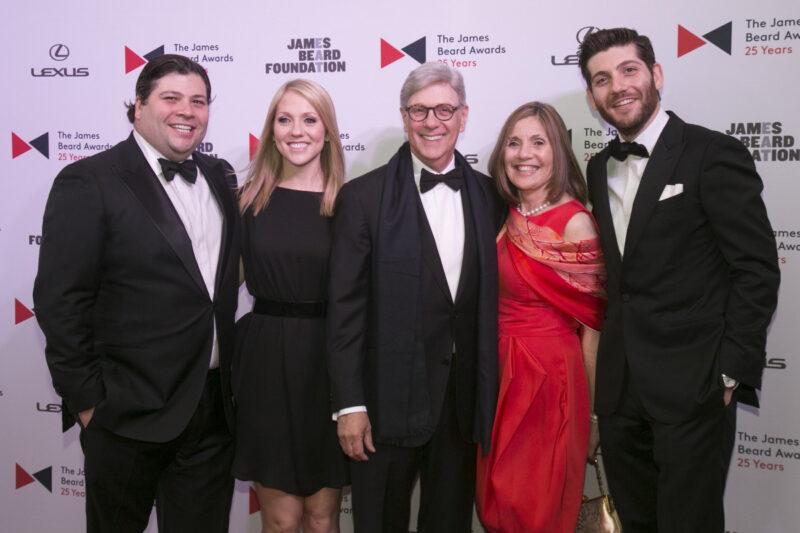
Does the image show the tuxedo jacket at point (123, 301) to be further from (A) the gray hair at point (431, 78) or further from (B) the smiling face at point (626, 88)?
(B) the smiling face at point (626, 88)

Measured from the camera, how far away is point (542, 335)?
230cm

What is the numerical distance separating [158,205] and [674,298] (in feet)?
5.96

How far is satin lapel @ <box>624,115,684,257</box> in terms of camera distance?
2.12 metres

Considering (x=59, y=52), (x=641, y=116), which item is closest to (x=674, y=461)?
(x=641, y=116)

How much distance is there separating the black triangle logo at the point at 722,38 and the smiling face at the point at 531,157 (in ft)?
3.55

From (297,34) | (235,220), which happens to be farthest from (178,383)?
(297,34)

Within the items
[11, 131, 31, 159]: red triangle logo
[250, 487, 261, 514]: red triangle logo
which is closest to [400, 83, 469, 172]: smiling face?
[250, 487, 261, 514]: red triangle logo

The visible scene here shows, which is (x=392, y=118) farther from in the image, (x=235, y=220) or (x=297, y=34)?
(x=235, y=220)

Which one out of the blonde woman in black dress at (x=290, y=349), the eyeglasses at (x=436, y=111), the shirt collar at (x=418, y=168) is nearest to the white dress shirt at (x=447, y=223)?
the shirt collar at (x=418, y=168)

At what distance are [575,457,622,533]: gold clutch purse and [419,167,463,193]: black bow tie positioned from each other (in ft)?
4.47

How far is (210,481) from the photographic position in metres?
2.37

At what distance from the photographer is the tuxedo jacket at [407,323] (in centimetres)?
213

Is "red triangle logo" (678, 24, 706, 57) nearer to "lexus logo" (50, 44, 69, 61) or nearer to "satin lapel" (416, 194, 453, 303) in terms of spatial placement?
"satin lapel" (416, 194, 453, 303)

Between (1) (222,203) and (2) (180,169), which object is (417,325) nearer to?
(1) (222,203)
